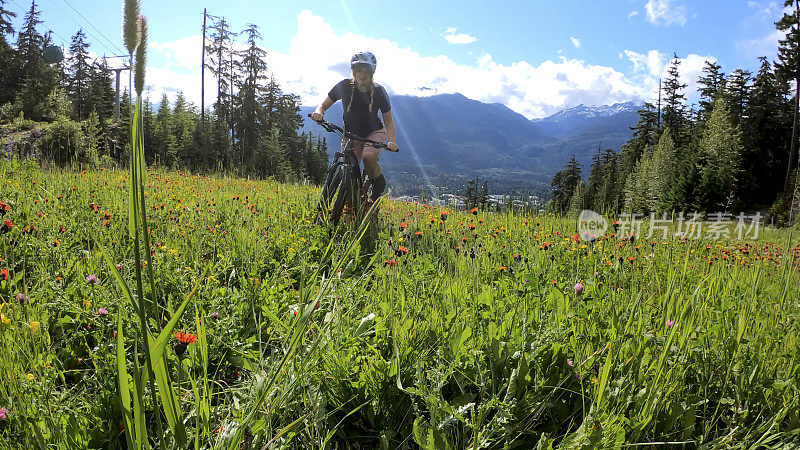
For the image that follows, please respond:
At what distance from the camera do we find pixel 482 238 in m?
4.46

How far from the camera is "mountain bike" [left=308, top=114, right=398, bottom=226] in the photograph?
4.88m

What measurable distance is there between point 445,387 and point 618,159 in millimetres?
92277

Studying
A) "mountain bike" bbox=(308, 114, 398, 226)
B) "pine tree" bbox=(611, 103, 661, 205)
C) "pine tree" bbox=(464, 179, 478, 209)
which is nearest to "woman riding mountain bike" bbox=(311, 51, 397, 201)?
"mountain bike" bbox=(308, 114, 398, 226)

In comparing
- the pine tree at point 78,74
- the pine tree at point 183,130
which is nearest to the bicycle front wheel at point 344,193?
the pine tree at point 183,130

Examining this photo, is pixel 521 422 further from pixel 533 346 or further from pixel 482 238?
pixel 482 238

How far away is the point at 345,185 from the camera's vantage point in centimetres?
504

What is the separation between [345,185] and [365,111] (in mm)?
1364

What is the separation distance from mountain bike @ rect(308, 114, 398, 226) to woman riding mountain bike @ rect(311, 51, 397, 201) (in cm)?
11

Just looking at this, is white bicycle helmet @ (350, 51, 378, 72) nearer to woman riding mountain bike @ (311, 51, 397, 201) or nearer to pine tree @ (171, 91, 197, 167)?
woman riding mountain bike @ (311, 51, 397, 201)

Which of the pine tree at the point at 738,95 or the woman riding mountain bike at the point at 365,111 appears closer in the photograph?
the woman riding mountain bike at the point at 365,111

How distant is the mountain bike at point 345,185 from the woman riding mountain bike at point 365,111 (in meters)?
0.11

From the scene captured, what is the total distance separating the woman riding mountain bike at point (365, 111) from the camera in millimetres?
5445

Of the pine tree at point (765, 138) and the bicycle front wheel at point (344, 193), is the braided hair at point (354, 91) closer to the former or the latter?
the bicycle front wheel at point (344, 193)

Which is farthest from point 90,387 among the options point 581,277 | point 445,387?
point 581,277
